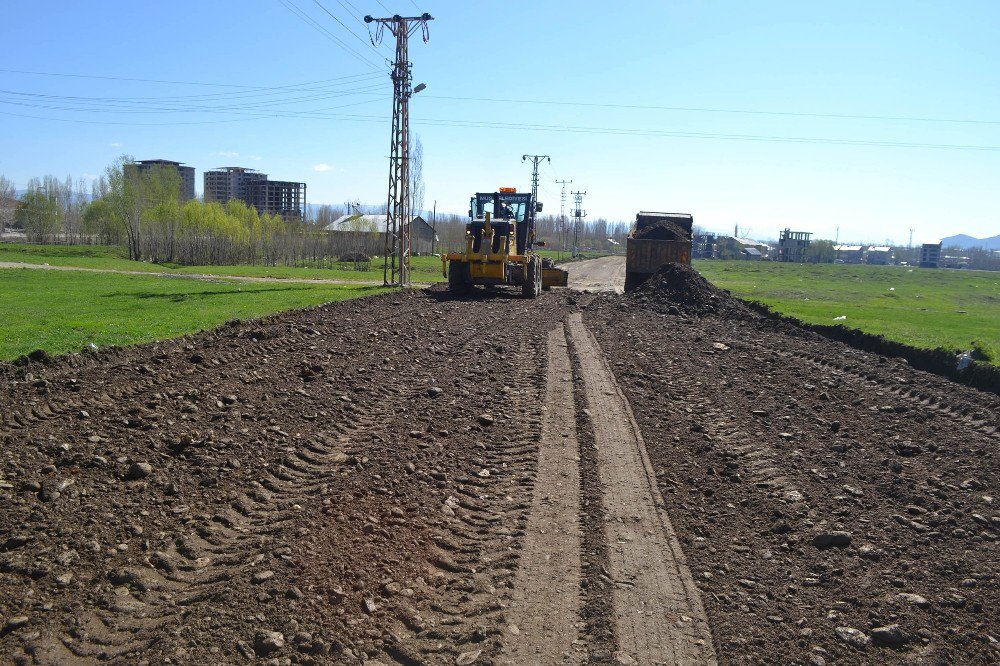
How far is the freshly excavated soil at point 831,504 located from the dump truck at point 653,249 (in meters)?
18.7

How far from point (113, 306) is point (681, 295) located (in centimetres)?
1755

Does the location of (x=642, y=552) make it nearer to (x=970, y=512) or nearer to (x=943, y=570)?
(x=943, y=570)

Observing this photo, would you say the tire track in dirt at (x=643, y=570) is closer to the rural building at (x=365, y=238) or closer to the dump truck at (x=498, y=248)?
the dump truck at (x=498, y=248)

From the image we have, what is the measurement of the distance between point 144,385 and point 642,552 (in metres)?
6.52

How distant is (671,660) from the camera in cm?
423

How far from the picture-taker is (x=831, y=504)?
6.96 m

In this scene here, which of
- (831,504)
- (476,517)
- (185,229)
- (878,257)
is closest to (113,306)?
(476,517)

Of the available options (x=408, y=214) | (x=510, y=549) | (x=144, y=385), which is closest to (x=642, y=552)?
(x=510, y=549)

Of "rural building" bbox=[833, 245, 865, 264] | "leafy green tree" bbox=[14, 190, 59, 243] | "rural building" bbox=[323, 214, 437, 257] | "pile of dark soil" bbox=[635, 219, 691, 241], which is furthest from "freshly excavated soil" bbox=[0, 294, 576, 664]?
"rural building" bbox=[833, 245, 865, 264]

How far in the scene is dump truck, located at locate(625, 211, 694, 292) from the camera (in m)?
32.8

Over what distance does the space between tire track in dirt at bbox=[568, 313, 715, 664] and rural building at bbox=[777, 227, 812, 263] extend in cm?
12609

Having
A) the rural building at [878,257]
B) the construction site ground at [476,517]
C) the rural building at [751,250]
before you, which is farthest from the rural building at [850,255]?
the construction site ground at [476,517]

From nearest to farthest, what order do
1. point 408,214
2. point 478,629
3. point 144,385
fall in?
point 478,629, point 144,385, point 408,214

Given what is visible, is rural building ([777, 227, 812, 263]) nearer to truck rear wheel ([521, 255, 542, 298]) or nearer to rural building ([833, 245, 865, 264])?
rural building ([833, 245, 865, 264])
